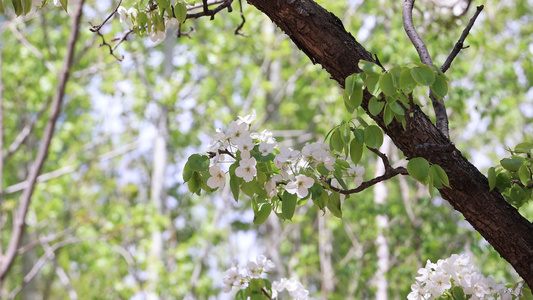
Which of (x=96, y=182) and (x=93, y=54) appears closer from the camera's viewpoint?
(x=93, y=54)

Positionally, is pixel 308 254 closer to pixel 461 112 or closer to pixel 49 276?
pixel 461 112

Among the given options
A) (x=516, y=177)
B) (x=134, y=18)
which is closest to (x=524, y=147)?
(x=516, y=177)

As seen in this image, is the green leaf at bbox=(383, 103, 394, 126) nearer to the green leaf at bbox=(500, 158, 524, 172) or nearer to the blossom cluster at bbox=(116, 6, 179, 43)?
the green leaf at bbox=(500, 158, 524, 172)

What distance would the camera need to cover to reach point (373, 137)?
1223 millimetres

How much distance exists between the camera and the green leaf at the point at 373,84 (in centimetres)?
113

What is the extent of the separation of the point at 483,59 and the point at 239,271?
512 centimetres

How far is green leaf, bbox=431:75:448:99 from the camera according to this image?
111 centimetres

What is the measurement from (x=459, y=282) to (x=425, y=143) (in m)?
0.43

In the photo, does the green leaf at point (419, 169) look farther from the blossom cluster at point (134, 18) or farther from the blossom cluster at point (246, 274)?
the blossom cluster at point (134, 18)

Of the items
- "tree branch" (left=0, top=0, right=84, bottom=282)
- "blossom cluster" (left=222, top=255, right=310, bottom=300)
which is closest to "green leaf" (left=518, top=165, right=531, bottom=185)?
"blossom cluster" (left=222, top=255, right=310, bottom=300)

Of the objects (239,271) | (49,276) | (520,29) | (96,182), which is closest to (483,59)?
(520,29)

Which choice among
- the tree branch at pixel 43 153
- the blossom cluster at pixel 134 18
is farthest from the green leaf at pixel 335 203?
the tree branch at pixel 43 153

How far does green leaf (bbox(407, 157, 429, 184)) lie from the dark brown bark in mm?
87

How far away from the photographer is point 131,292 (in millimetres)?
5496
